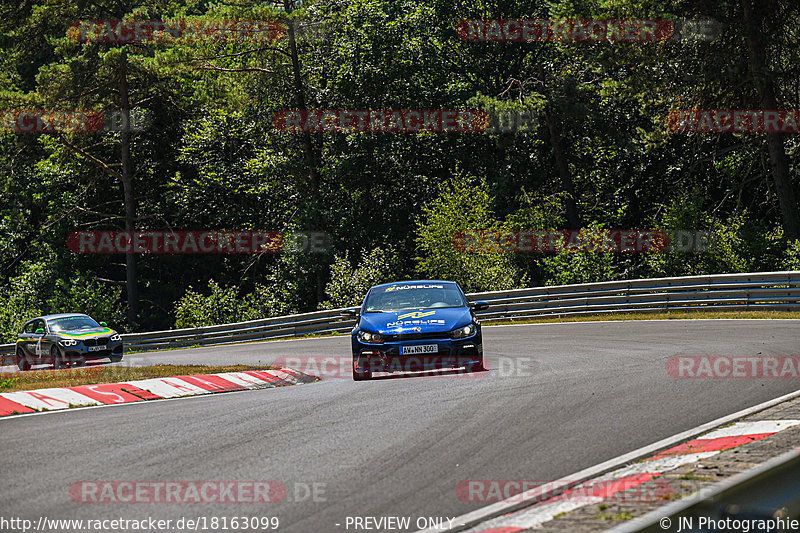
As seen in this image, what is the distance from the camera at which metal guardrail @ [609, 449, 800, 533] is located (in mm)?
4227

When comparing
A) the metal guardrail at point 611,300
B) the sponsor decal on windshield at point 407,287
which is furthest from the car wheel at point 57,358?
the sponsor decal on windshield at point 407,287

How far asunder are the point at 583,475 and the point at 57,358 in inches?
778

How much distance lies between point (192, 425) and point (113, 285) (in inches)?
1781

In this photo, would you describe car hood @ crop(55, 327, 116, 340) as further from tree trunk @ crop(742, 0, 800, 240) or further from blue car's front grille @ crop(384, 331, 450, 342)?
tree trunk @ crop(742, 0, 800, 240)

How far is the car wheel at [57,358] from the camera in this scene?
23.2 m

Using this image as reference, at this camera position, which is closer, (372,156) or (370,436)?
(370,436)

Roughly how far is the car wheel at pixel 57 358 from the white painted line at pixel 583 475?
1881cm

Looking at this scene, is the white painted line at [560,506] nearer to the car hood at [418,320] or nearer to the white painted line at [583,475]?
the white painted line at [583,475]

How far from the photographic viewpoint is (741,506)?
14.5 ft

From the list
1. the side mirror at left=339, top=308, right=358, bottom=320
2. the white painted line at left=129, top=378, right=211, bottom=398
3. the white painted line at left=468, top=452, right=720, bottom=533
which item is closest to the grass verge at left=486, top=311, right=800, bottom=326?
the side mirror at left=339, top=308, right=358, bottom=320

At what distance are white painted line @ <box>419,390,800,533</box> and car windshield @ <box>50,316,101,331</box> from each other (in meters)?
19.2

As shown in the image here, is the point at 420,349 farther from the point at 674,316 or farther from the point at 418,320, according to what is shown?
the point at 674,316

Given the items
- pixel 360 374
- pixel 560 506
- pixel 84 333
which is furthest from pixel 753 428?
pixel 84 333

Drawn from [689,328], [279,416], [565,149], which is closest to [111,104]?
[565,149]
